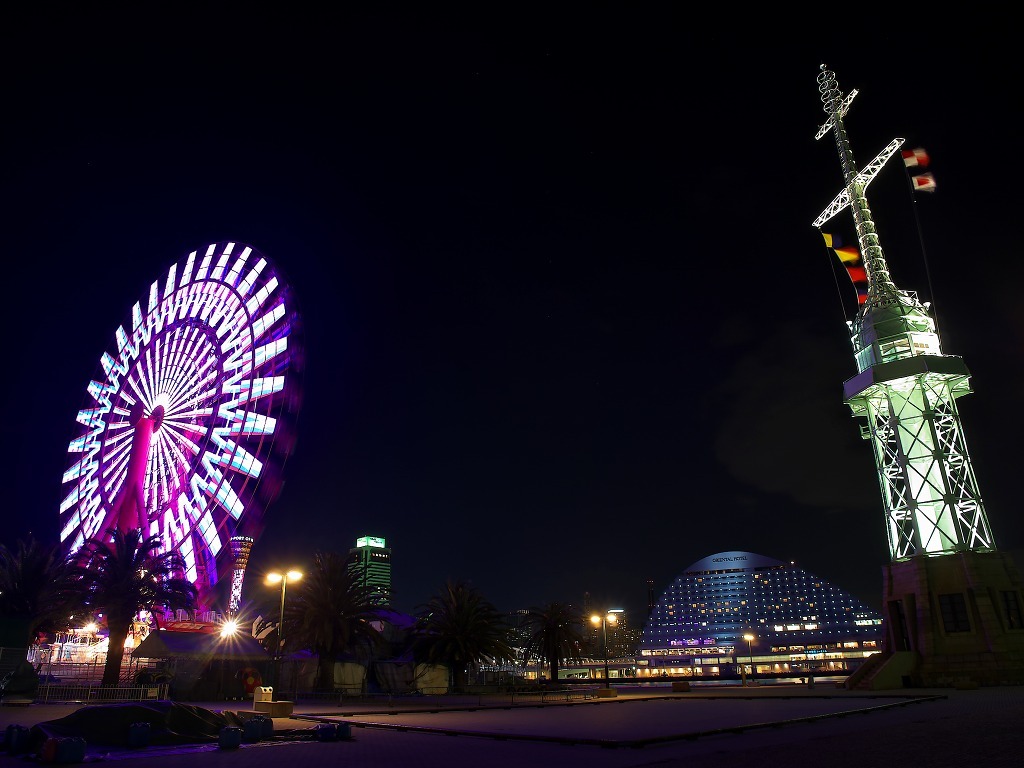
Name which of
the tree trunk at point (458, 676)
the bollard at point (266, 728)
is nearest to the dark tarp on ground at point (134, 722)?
the bollard at point (266, 728)

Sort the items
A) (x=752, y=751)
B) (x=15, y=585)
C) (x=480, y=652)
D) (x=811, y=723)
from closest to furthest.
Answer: (x=752, y=751) → (x=811, y=723) → (x=15, y=585) → (x=480, y=652)

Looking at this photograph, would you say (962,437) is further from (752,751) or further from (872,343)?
(752,751)

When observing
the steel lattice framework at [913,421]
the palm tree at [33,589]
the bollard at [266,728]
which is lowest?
the bollard at [266,728]

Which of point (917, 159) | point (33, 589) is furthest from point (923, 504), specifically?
point (33, 589)

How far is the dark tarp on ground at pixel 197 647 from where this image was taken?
108ft

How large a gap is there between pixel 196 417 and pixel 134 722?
2962cm

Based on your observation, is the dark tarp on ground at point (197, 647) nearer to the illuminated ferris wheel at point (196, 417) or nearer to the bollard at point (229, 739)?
the illuminated ferris wheel at point (196, 417)

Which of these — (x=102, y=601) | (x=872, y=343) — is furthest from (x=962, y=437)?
(x=102, y=601)

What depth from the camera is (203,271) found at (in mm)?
43938

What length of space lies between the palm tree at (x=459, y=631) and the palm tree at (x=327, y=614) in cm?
470

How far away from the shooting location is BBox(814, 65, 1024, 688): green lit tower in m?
32.3

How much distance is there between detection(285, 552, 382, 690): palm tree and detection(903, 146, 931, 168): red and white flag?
40.1m

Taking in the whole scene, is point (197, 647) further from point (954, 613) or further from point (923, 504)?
point (923, 504)

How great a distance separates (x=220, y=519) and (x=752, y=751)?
102ft
